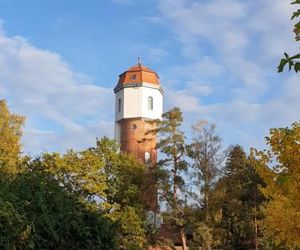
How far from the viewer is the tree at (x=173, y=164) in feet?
137

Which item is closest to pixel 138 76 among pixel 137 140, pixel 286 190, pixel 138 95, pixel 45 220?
pixel 138 95

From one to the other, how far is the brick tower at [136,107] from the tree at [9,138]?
18.7 meters

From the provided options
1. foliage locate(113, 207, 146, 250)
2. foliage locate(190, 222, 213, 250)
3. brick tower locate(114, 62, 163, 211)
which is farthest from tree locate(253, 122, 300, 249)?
brick tower locate(114, 62, 163, 211)

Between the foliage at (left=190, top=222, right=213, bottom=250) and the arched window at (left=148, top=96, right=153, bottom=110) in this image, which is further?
the arched window at (left=148, top=96, right=153, bottom=110)

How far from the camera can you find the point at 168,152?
42.3 metres

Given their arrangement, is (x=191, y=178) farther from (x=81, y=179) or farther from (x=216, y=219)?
(x=81, y=179)

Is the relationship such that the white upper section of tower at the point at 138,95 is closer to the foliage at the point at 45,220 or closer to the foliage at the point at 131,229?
the foliage at the point at 131,229

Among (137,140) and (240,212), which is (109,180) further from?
(137,140)

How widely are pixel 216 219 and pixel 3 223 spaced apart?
2871 centimetres

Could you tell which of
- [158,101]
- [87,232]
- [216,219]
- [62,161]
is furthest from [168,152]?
[87,232]

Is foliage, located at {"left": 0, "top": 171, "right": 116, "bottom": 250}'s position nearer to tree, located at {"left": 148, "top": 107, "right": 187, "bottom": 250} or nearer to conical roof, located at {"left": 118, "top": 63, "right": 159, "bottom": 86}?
tree, located at {"left": 148, "top": 107, "right": 187, "bottom": 250}

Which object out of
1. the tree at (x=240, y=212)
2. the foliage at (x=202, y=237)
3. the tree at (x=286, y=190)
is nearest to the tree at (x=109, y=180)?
the foliage at (x=202, y=237)

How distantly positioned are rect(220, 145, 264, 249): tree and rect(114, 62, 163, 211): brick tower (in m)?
13.7

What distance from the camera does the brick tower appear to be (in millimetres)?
58938
